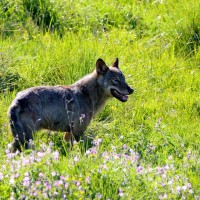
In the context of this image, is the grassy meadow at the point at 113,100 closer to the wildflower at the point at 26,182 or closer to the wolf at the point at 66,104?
the wildflower at the point at 26,182

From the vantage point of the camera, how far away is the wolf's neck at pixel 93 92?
9672 millimetres

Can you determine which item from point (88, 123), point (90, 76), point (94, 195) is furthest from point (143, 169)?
point (90, 76)

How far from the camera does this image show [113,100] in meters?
10.4

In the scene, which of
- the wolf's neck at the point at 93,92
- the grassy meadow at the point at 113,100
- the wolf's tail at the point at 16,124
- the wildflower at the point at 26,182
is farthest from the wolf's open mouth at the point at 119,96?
the wildflower at the point at 26,182

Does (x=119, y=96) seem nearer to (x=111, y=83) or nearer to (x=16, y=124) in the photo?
(x=111, y=83)

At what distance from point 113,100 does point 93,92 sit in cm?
68

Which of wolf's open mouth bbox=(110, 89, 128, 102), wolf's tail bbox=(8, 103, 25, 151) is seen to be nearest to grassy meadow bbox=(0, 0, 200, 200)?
wolf's tail bbox=(8, 103, 25, 151)

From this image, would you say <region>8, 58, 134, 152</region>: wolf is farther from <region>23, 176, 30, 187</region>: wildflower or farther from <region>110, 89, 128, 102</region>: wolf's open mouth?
<region>23, 176, 30, 187</region>: wildflower

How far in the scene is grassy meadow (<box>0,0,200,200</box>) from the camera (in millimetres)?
6891

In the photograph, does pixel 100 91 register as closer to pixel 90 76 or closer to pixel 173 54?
pixel 90 76

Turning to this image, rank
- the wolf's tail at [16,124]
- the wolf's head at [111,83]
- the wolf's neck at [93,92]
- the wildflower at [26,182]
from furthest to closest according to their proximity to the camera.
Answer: the wolf's head at [111,83] < the wolf's neck at [93,92] < the wolf's tail at [16,124] < the wildflower at [26,182]

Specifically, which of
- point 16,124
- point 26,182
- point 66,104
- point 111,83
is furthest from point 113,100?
point 26,182

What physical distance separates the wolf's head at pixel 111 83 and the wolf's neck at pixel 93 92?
0.06m

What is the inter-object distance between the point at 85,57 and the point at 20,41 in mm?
1336
